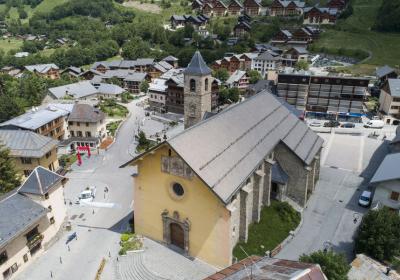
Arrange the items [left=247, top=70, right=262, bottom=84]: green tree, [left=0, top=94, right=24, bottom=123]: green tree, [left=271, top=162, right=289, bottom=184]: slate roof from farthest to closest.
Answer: [left=247, top=70, right=262, bottom=84]: green tree < [left=0, top=94, right=24, bottom=123]: green tree < [left=271, top=162, right=289, bottom=184]: slate roof

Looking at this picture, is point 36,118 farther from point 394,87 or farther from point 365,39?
point 365,39

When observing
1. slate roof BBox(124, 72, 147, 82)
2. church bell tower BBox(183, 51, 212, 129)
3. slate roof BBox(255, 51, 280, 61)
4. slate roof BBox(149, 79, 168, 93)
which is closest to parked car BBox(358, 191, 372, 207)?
church bell tower BBox(183, 51, 212, 129)

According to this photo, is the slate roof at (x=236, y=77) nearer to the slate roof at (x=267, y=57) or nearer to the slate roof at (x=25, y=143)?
the slate roof at (x=267, y=57)

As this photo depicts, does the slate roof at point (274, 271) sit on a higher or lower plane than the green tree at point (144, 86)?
higher

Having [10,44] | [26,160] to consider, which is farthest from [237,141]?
[10,44]

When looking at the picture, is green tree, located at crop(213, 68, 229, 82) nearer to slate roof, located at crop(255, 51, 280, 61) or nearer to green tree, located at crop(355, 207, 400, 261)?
slate roof, located at crop(255, 51, 280, 61)

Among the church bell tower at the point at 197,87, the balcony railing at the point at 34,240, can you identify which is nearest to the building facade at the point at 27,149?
the balcony railing at the point at 34,240

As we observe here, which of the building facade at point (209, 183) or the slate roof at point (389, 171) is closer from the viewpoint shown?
the building facade at point (209, 183)
